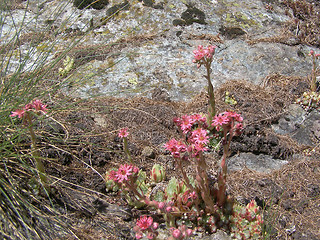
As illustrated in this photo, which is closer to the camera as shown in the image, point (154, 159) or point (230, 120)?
point (230, 120)

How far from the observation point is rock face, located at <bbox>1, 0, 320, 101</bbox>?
4055 mm

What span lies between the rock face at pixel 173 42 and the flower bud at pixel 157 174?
1232 mm

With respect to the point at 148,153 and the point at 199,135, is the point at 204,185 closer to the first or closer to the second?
the point at 199,135

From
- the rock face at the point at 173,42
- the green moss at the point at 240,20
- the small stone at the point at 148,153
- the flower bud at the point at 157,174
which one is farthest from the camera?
the green moss at the point at 240,20

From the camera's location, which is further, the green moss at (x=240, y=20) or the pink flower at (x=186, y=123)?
the green moss at (x=240, y=20)

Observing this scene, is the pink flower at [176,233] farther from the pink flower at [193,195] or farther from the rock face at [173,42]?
the rock face at [173,42]

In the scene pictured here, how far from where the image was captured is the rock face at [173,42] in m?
4.05

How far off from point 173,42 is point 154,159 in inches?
82.7

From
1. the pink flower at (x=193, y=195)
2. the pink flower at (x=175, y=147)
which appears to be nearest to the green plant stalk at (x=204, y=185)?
the pink flower at (x=193, y=195)

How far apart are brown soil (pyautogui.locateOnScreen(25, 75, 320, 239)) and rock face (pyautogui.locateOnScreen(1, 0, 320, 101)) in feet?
1.08

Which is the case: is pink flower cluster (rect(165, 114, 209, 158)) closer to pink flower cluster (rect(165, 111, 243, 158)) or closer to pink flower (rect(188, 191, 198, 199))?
pink flower cluster (rect(165, 111, 243, 158))

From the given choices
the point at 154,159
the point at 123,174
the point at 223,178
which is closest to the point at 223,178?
the point at 223,178

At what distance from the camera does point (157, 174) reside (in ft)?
9.59

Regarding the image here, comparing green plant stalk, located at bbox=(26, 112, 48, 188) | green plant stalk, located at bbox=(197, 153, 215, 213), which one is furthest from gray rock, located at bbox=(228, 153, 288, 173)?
green plant stalk, located at bbox=(26, 112, 48, 188)
